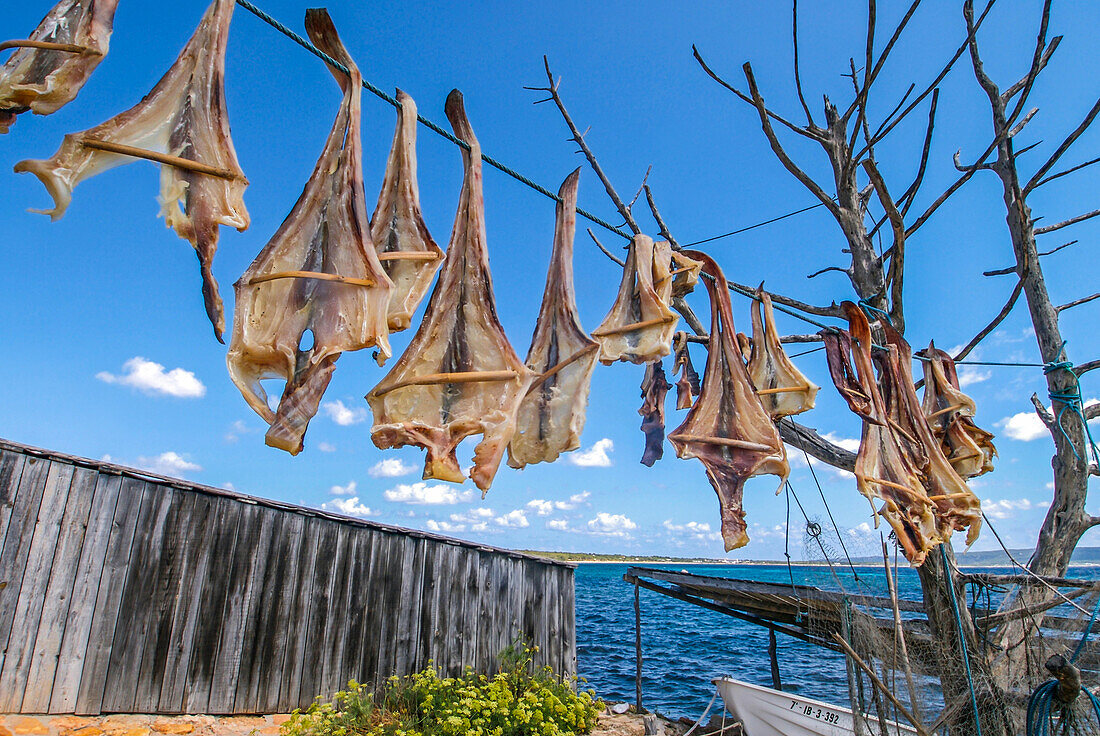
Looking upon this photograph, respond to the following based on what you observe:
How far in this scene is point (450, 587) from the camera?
35.6 feet

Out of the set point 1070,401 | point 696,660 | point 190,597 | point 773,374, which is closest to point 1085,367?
point 1070,401

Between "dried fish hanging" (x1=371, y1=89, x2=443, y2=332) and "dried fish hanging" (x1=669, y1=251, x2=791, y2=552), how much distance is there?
1770mm

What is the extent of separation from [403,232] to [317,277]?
0.54m

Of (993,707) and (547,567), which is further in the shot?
(547,567)

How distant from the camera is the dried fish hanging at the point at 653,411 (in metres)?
4.10

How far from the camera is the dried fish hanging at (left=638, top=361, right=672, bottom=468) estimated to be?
161 inches

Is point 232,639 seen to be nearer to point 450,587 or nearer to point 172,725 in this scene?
point 172,725

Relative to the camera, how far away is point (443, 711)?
855 centimetres

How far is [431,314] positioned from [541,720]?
8.42m

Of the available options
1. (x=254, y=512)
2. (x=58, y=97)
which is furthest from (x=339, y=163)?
(x=254, y=512)

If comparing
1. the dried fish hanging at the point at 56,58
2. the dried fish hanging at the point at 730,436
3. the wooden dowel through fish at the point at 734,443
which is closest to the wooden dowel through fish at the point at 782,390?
the dried fish hanging at the point at 730,436

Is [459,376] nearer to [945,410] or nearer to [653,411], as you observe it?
[653,411]

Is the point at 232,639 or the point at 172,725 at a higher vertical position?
the point at 232,639

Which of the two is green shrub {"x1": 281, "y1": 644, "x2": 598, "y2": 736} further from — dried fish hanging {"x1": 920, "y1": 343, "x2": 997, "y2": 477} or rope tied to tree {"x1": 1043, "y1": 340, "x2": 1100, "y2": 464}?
rope tied to tree {"x1": 1043, "y1": 340, "x2": 1100, "y2": 464}
